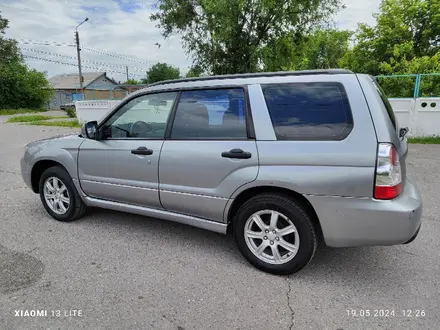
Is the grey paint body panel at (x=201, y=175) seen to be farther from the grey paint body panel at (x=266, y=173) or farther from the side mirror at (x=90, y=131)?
the side mirror at (x=90, y=131)

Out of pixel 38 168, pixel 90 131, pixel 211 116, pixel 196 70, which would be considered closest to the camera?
pixel 211 116

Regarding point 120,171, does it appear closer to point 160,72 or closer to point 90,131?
point 90,131

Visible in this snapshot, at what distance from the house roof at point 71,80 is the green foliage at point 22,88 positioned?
16.6 m

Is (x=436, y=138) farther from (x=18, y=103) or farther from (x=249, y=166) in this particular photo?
(x=18, y=103)

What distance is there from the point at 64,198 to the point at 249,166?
2534 millimetres

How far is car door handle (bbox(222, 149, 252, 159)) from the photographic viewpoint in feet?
8.43

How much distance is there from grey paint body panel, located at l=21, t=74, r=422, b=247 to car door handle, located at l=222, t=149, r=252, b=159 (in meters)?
0.04

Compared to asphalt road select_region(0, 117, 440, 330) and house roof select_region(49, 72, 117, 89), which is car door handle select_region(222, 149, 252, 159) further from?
house roof select_region(49, 72, 117, 89)

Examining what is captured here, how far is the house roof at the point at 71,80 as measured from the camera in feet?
173

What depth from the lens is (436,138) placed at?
9.08 m

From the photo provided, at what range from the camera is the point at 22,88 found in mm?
32312

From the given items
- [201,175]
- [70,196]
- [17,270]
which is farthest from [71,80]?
[201,175]

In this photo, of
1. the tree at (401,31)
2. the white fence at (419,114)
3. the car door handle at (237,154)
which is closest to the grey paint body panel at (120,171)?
the car door handle at (237,154)

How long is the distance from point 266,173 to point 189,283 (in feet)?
3.74
